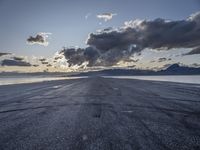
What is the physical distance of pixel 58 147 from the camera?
5.90 meters

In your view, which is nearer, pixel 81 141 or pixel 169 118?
pixel 81 141

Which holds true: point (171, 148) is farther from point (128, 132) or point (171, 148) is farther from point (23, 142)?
point (23, 142)

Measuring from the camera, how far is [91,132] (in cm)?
735

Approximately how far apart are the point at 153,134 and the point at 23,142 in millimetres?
4024

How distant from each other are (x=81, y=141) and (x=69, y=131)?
145 centimetres

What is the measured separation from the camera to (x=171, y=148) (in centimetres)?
572

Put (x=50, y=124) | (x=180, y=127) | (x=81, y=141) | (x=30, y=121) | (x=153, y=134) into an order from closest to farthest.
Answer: (x=81, y=141)
(x=153, y=134)
(x=180, y=127)
(x=50, y=124)
(x=30, y=121)

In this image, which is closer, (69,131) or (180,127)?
(69,131)

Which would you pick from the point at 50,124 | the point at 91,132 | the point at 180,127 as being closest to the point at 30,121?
the point at 50,124

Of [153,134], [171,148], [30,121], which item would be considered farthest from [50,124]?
[171,148]

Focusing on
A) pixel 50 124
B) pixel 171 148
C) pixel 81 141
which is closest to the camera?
pixel 171 148

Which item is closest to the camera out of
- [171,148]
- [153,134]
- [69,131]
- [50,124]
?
[171,148]

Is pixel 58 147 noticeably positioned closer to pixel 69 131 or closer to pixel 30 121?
pixel 69 131

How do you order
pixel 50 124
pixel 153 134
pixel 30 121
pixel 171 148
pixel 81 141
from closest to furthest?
1. pixel 171 148
2. pixel 81 141
3. pixel 153 134
4. pixel 50 124
5. pixel 30 121
